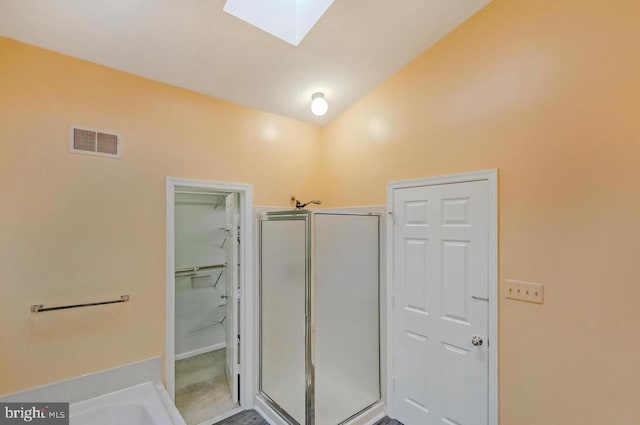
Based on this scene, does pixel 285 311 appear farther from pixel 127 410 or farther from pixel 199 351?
pixel 199 351

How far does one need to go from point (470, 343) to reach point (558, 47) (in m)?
1.90

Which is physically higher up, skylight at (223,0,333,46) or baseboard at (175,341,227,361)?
skylight at (223,0,333,46)

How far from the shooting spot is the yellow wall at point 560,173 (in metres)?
1.32

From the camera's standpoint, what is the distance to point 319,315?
201cm

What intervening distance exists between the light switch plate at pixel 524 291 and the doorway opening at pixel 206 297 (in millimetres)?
1994

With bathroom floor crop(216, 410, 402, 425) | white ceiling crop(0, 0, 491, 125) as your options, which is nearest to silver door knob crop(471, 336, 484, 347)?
bathroom floor crop(216, 410, 402, 425)

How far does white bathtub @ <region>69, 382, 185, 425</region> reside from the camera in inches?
63.5

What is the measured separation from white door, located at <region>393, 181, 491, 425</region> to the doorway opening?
138cm

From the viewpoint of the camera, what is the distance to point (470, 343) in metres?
1.86

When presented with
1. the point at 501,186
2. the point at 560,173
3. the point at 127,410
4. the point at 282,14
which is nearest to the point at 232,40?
the point at 282,14

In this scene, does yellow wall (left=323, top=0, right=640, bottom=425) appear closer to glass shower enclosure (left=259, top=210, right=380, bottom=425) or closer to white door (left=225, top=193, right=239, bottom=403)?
glass shower enclosure (left=259, top=210, right=380, bottom=425)

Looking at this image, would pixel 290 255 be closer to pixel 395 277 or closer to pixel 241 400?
pixel 395 277

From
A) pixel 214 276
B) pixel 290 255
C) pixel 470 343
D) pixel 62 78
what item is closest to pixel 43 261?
pixel 62 78

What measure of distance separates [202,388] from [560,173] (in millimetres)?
3462
